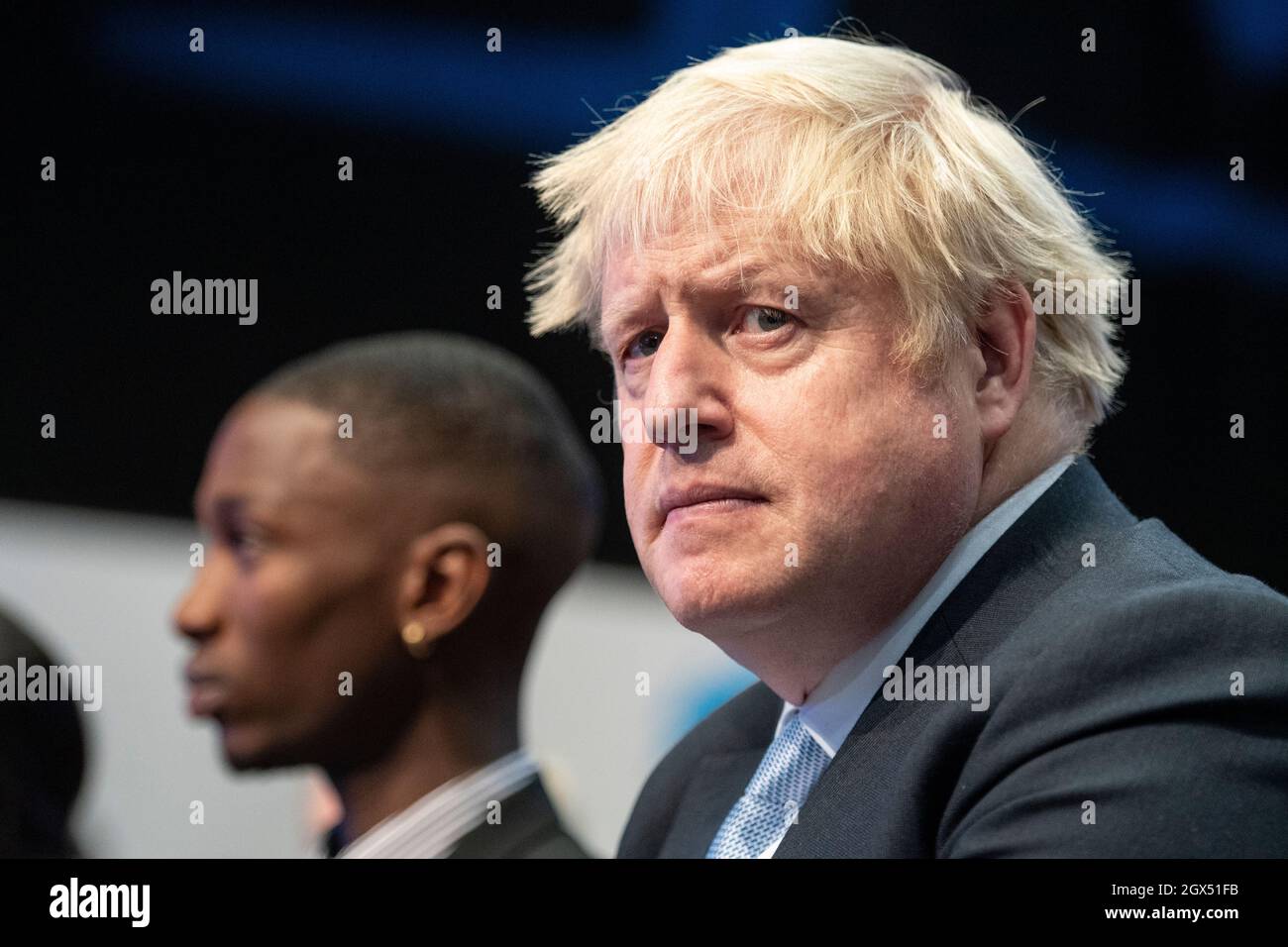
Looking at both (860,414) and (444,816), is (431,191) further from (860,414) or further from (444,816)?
(860,414)

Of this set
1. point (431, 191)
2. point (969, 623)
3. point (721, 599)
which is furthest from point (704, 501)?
point (431, 191)

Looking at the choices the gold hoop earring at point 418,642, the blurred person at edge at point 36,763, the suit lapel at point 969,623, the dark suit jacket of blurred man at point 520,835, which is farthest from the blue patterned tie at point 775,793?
the blurred person at edge at point 36,763

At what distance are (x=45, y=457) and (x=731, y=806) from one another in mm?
2161

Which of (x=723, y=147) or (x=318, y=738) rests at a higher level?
(x=723, y=147)

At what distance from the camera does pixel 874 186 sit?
1.73m

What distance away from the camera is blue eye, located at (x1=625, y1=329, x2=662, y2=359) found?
73.7 inches

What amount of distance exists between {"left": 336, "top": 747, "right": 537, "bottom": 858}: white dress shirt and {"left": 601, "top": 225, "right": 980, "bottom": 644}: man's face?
753mm

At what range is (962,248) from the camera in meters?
1.74

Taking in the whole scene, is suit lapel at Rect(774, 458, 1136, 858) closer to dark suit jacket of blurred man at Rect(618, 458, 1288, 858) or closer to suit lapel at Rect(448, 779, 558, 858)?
dark suit jacket of blurred man at Rect(618, 458, 1288, 858)

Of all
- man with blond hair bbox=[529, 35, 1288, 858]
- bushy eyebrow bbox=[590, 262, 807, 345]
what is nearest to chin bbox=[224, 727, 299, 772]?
man with blond hair bbox=[529, 35, 1288, 858]

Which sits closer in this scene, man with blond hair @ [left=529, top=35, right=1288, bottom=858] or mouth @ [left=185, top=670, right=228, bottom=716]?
man with blond hair @ [left=529, top=35, right=1288, bottom=858]

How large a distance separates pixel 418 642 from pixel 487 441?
1.30ft
